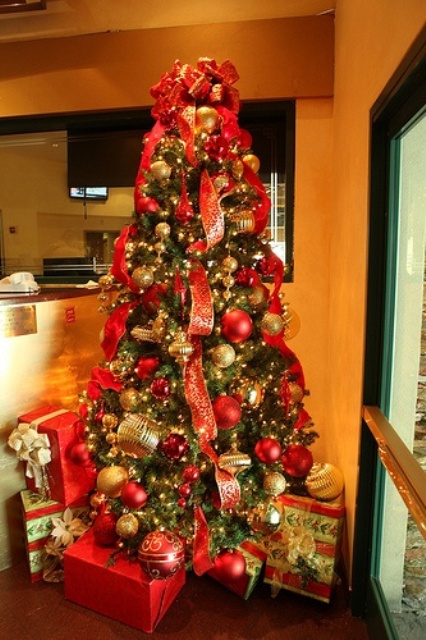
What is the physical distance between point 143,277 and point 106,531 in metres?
0.98

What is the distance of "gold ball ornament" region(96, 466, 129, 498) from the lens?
1.54m

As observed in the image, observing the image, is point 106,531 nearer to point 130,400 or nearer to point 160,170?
point 130,400

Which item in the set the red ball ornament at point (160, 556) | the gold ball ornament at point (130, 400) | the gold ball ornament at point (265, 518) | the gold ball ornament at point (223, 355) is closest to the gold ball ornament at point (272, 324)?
the gold ball ornament at point (223, 355)

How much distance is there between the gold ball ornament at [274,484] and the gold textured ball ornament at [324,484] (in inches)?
9.1

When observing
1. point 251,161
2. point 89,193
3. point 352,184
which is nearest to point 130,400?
point 251,161

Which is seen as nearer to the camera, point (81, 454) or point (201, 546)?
point (201, 546)

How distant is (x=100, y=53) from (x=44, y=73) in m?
0.35

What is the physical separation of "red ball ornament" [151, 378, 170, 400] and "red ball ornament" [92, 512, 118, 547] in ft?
1.82

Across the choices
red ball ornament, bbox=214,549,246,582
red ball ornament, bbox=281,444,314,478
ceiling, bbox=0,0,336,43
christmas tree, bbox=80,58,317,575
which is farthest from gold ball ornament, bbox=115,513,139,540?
ceiling, bbox=0,0,336,43

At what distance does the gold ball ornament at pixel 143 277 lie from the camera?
1521mm

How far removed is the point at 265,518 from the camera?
5.13ft

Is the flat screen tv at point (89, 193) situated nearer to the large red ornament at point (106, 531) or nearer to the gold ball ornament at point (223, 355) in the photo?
the gold ball ornament at point (223, 355)

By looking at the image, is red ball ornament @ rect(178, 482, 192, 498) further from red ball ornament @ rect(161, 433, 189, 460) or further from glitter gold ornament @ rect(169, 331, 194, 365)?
glitter gold ornament @ rect(169, 331, 194, 365)

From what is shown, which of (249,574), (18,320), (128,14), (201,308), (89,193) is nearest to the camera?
(201,308)
